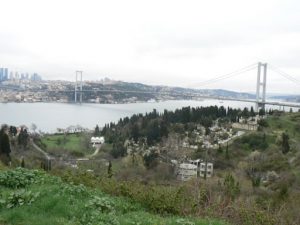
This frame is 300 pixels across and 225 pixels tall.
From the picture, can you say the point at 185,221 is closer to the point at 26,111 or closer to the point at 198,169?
the point at 198,169

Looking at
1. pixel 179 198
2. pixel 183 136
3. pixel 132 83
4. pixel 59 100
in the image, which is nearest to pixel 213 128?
pixel 183 136

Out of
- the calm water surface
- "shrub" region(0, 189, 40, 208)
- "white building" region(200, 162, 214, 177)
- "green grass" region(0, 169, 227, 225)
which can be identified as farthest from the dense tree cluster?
"shrub" region(0, 189, 40, 208)

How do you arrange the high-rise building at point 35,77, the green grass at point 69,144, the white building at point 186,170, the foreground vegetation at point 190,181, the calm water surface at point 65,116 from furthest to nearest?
the high-rise building at point 35,77 → the calm water surface at point 65,116 → the green grass at point 69,144 → the white building at point 186,170 → the foreground vegetation at point 190,181

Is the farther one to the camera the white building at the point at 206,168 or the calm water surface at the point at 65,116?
the calm water surface at the point at 65,116

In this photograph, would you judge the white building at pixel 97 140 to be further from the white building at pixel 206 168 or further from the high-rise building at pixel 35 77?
the high-rise building at pixel 35 77

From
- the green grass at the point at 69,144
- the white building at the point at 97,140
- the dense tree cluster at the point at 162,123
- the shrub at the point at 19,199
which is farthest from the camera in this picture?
the dense tree cluster at the point at 162,123

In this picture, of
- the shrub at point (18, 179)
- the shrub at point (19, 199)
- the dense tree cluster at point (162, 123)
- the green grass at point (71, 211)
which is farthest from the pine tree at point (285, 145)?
the shrub at point (19, 199)

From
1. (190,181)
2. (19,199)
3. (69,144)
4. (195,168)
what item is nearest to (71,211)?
(19,199)

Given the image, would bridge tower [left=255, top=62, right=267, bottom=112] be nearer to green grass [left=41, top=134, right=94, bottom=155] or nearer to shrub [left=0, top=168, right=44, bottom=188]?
green grass [left=41, top=134, right=94, bottom=155]
